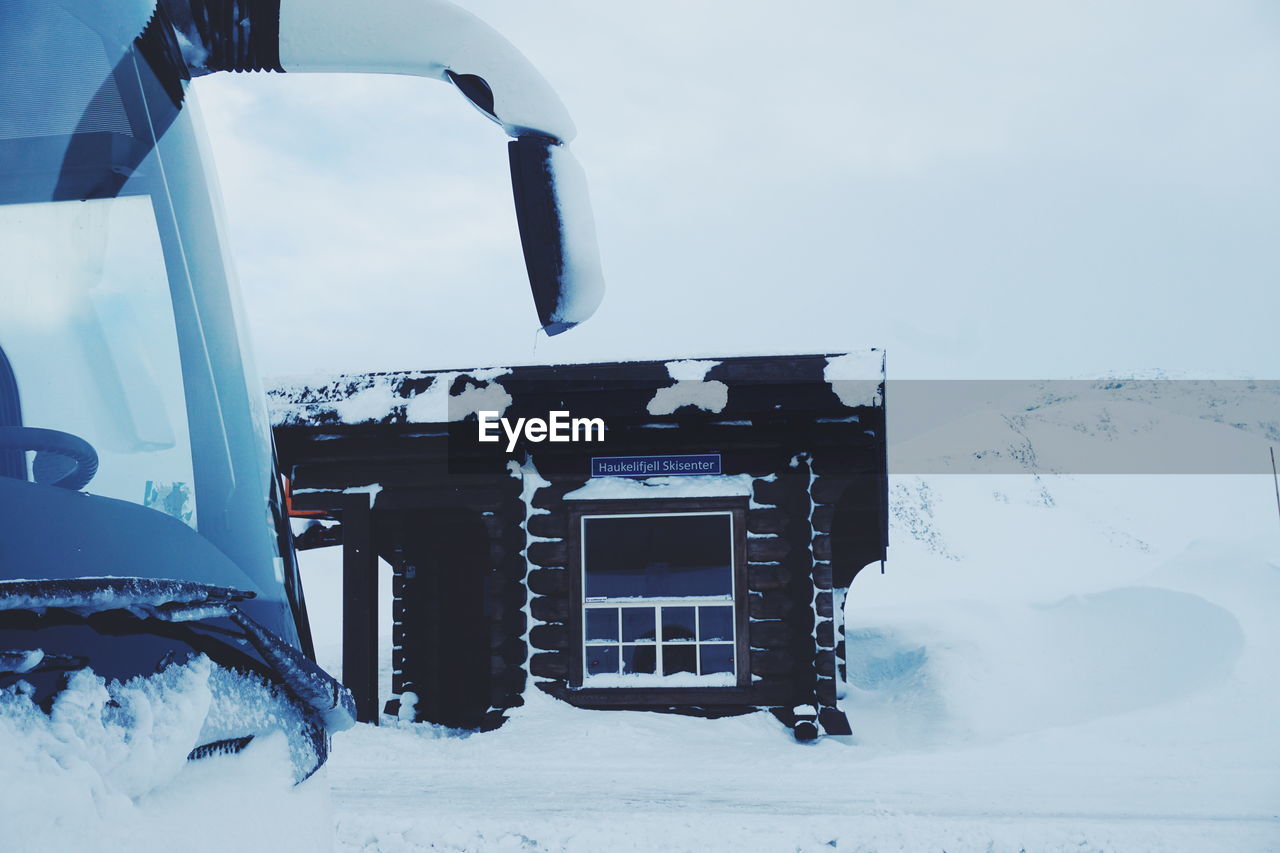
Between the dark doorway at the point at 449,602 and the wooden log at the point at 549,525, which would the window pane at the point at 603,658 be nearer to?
the dark doorway at the point at 449,602

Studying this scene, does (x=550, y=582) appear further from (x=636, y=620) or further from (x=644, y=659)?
(x=636, y=620)

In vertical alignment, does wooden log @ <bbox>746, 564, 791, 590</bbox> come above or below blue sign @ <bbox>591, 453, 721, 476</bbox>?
below

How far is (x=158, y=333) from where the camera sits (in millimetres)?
1400

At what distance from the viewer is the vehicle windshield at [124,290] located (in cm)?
116

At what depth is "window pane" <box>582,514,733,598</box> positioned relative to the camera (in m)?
9.61

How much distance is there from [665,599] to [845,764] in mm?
2103

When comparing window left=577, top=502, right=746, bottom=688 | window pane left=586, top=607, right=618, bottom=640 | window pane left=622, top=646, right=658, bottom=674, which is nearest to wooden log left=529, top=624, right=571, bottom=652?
window left=577, top=502, right=746, bottom=688

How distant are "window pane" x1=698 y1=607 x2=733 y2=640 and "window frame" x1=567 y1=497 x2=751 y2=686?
227 centimetres

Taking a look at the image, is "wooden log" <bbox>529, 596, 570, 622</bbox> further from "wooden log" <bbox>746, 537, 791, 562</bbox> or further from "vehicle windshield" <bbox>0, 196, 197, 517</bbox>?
"vehicle windshield" <bbox>0, 196, 197, 517</bbox>

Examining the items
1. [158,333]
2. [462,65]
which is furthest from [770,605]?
[158,333]

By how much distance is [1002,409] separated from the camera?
51.7m

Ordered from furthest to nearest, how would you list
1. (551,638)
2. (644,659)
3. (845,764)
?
(644,659), (551,638), (845,764)

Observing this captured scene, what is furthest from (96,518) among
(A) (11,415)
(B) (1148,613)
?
(B) (1148,613)

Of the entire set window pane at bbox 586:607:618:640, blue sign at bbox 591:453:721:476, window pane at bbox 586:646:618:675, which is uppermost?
blue sign at bbox 591:453:721:476
